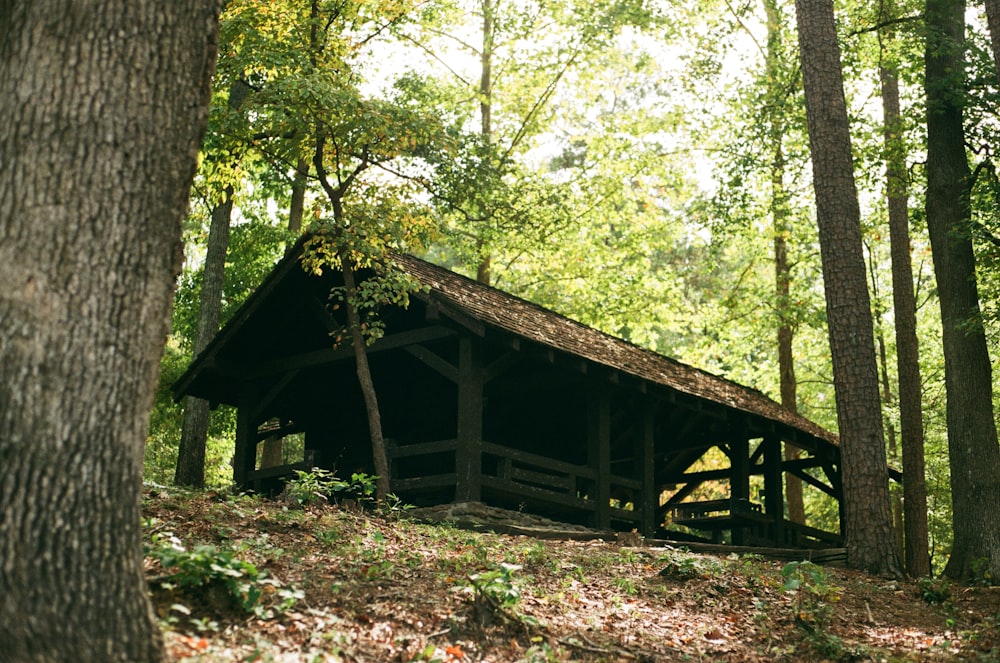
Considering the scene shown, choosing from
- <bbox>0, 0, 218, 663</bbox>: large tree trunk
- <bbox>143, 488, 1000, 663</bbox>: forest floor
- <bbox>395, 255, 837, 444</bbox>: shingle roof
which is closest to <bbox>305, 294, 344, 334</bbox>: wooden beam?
<bbox>395, 255, 837, 444</bbox>: shingle roof

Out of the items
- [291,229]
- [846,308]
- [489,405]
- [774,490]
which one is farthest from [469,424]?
[291,229]

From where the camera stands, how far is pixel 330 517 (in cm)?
885

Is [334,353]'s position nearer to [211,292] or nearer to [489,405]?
[489,405]

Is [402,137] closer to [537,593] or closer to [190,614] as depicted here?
[537,593]

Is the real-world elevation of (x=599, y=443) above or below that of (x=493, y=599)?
above

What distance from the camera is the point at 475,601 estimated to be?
20.9ft

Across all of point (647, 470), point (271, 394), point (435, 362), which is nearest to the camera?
point (435, 362)

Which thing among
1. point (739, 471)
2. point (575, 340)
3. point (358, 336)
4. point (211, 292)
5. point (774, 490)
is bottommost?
point (774, 490)

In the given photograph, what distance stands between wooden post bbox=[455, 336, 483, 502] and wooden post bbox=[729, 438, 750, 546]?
620cm

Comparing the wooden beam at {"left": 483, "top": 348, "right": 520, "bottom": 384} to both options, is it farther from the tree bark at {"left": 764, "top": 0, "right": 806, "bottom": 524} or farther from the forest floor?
the tree bark at {"left": 764, "top": 0, "right": 806, "bottom": 524}

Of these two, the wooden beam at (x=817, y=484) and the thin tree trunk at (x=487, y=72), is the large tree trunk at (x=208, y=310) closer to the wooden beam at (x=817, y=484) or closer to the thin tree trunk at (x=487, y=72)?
the thin tree trunk at (x=487, y=72)

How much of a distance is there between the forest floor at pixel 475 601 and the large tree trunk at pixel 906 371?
17.4 feet

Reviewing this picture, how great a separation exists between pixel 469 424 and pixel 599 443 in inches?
109

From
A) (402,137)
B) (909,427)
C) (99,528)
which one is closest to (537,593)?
(99,528)
